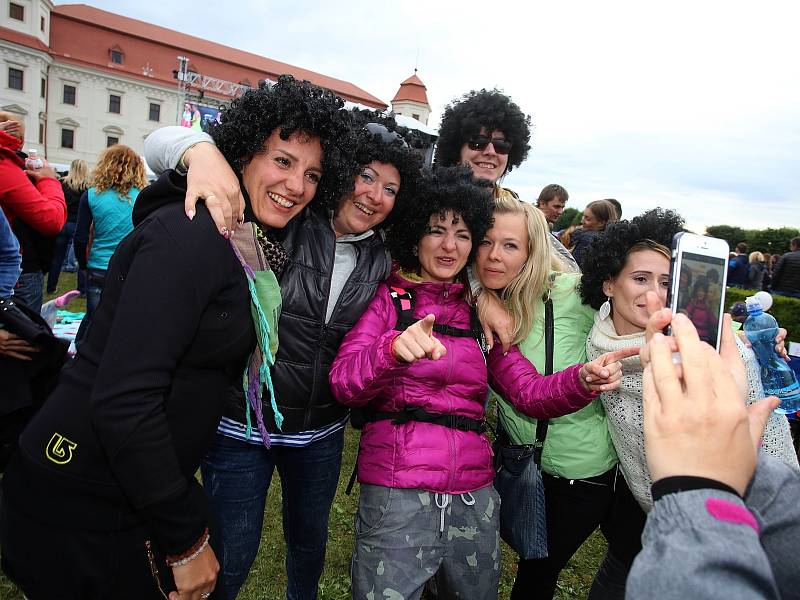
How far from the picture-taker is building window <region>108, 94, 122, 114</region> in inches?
1747

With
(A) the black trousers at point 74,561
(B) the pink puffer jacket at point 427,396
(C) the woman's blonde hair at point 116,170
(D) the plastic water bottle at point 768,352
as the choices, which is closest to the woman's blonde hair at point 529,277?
(B) the pink puffer jacket at point 427,396

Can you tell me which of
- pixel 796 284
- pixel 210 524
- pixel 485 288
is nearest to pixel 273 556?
pixel 210 524

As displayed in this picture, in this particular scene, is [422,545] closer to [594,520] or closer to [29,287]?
[594,520]

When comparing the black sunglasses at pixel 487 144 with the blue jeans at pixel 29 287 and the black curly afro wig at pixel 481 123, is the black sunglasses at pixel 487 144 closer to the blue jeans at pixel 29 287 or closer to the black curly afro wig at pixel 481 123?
the black curly afro wig at pixel 481 123

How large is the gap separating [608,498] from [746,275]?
45.3 feet

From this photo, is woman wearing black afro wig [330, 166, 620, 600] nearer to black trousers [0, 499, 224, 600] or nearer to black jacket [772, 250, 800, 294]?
black trousers [0, 499, 224, 600]

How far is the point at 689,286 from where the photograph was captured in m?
1.38

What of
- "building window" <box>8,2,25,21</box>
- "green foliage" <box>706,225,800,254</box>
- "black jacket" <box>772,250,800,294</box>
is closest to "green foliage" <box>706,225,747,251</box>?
"green foliage" <box>706,225,800,254</box>

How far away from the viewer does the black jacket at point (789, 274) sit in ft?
28.6

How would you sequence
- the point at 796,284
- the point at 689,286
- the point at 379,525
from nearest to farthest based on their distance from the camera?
the point at 689,286 → the point at 379,525 → the point at 796,284

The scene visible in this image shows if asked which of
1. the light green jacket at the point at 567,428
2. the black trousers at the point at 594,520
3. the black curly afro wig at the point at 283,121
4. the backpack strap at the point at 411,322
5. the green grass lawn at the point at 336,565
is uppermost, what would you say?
the black curly afro wig at the point at 283,121

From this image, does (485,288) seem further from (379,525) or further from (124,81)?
(124,81)

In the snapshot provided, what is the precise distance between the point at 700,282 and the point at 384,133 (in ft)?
5.27

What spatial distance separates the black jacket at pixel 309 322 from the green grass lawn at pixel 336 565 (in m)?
1.62
